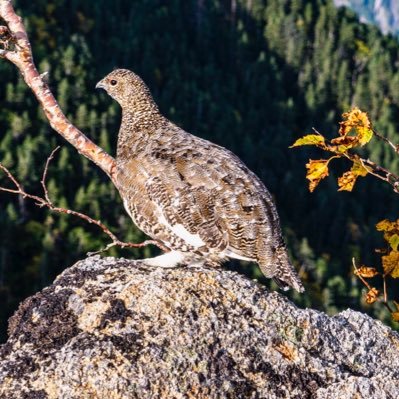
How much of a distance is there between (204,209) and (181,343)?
4.27ft

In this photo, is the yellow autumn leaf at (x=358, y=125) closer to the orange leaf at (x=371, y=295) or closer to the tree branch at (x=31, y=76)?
the orange leaf at (x=371, y=295)

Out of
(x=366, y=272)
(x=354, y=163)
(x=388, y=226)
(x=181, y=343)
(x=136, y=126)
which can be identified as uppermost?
(x=354, y=163)

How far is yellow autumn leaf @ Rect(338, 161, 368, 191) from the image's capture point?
489cm

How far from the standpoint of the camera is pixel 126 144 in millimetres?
6754

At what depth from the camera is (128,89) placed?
24.2ft

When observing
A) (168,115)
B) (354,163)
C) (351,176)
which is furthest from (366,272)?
(168,115)

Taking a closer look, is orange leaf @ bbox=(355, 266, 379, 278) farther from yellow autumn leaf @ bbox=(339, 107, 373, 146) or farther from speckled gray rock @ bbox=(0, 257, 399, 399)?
yellow autumn leaf @ bbox=(339, 107, 373, 146)

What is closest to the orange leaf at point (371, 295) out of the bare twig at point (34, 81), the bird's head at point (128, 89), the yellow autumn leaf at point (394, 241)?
the yellow autumn leaf at point (394, 241)

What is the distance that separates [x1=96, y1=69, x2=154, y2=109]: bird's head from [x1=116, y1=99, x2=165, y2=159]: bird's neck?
0.09ft

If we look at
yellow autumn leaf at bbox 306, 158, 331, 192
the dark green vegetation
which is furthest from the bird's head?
the dark green vegetation

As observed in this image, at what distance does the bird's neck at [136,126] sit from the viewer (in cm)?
664

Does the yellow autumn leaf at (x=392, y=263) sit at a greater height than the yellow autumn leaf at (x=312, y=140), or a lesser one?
lesser

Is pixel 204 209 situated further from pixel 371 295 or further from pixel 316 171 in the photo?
pixel 371 295

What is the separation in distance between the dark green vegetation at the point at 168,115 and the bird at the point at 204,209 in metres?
85.5
